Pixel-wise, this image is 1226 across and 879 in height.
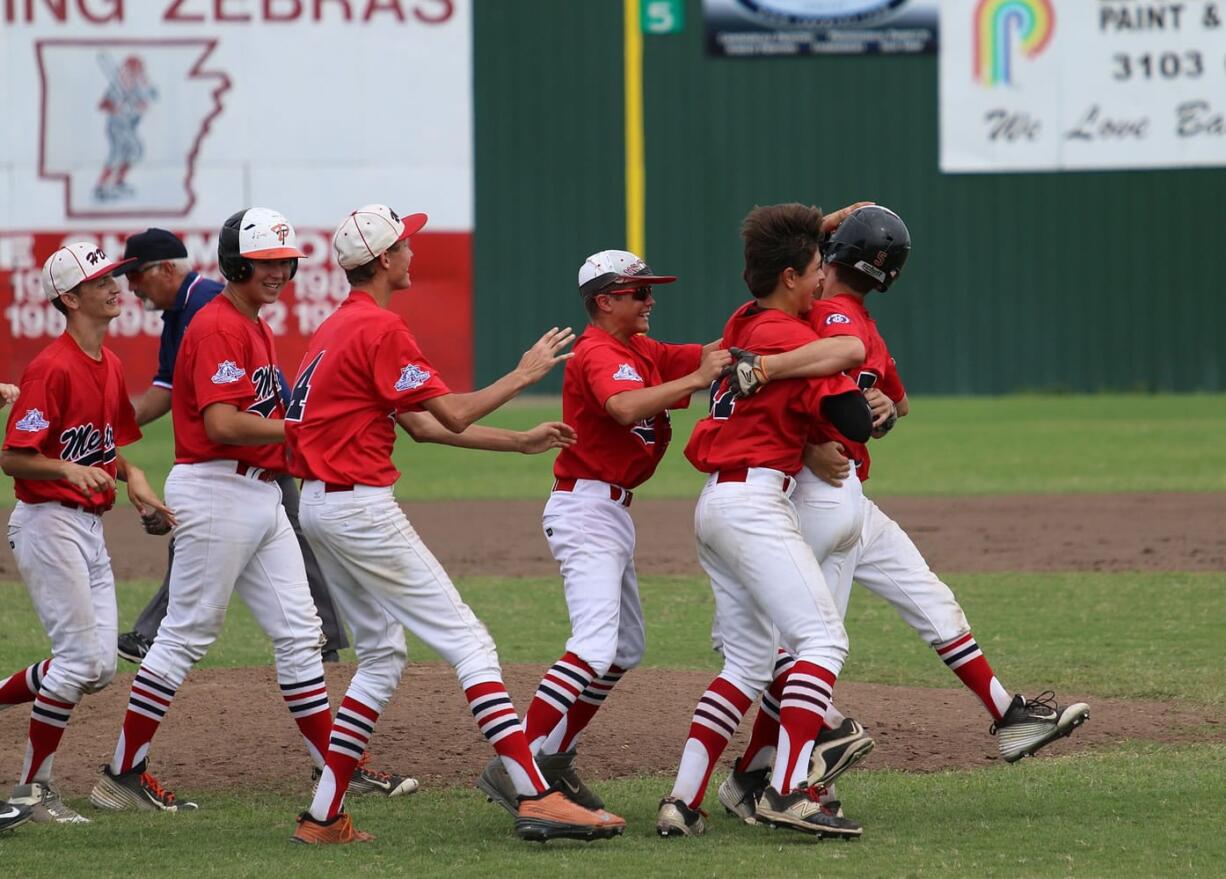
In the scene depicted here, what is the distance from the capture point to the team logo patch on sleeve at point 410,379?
4.92m

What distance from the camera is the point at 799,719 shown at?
15.9 ft

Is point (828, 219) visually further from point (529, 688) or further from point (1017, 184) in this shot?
point (1017, 184)

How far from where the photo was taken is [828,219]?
5559 mm

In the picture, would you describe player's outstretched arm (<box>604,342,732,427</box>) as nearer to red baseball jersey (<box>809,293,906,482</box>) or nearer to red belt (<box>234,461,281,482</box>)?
red baseball jersey (<box>809,293,906,482</box>)

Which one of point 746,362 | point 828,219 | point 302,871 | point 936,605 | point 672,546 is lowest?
point 672,546

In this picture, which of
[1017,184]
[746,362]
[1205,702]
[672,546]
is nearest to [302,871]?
[746,362]

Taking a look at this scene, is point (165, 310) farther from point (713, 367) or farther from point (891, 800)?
point (891, 800)

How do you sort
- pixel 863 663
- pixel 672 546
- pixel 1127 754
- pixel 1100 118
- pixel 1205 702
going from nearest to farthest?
pixel 1127 754 → pixel 1205 702 → pixel 863 663 → pixel 672 546 → pixel 1100 118

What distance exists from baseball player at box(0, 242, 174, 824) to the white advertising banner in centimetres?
1851

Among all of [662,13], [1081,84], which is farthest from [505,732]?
[1081,84]

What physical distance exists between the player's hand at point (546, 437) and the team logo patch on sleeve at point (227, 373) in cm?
88

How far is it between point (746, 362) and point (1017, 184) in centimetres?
1885

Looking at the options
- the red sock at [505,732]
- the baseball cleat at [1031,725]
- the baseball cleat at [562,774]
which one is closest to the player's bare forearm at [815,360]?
the red sock at [505,732]

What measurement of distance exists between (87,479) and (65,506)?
26cm
